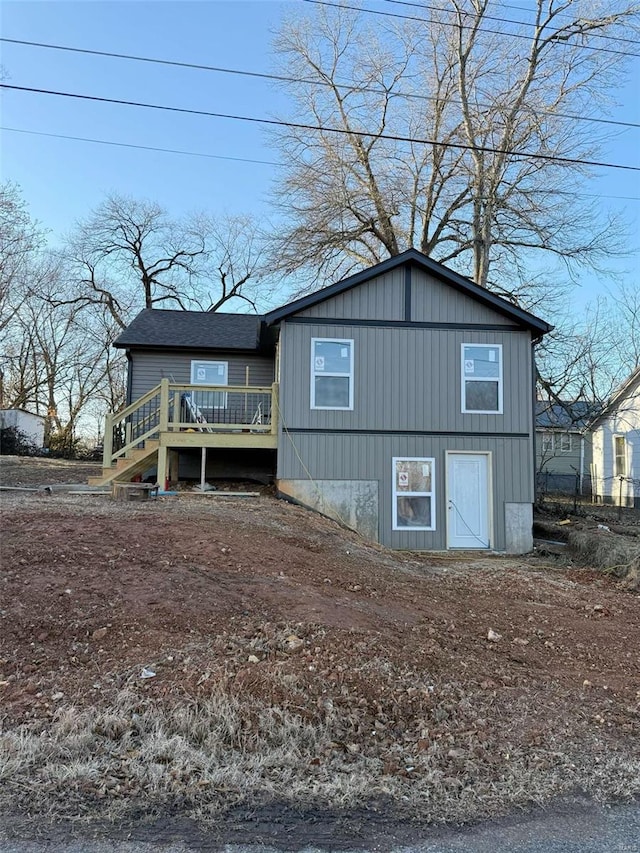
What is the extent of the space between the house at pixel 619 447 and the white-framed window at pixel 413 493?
12.4m

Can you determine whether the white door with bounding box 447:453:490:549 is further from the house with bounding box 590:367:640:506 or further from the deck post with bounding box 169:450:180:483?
the house with bounding box 590:367:640:506

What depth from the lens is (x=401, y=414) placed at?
12.1 m

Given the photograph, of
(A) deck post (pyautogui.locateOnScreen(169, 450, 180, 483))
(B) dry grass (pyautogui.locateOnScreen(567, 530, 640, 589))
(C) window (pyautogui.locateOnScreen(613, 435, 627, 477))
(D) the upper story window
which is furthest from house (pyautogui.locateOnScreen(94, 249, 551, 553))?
(D) the upper story window

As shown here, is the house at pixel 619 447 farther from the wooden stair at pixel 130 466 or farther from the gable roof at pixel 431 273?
the wooden stair at pixel 130 466

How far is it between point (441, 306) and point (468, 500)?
396cm

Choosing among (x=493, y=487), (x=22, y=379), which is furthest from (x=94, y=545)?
(x=22, y=379)

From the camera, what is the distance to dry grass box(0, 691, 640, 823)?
2893 mm

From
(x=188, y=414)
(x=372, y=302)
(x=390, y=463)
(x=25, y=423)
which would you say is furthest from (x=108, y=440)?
(x=25, y=423)

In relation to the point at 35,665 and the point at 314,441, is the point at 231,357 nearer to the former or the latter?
the point at 314,441

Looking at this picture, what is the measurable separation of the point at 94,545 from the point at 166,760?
11.3 ft

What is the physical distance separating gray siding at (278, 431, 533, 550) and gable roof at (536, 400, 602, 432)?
305 inches

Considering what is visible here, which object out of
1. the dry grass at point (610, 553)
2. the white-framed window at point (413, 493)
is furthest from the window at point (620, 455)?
the white-framed window at point (413, 493)

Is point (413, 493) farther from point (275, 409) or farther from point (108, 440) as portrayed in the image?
point (108, 440)

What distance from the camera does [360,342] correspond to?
1205 cm
